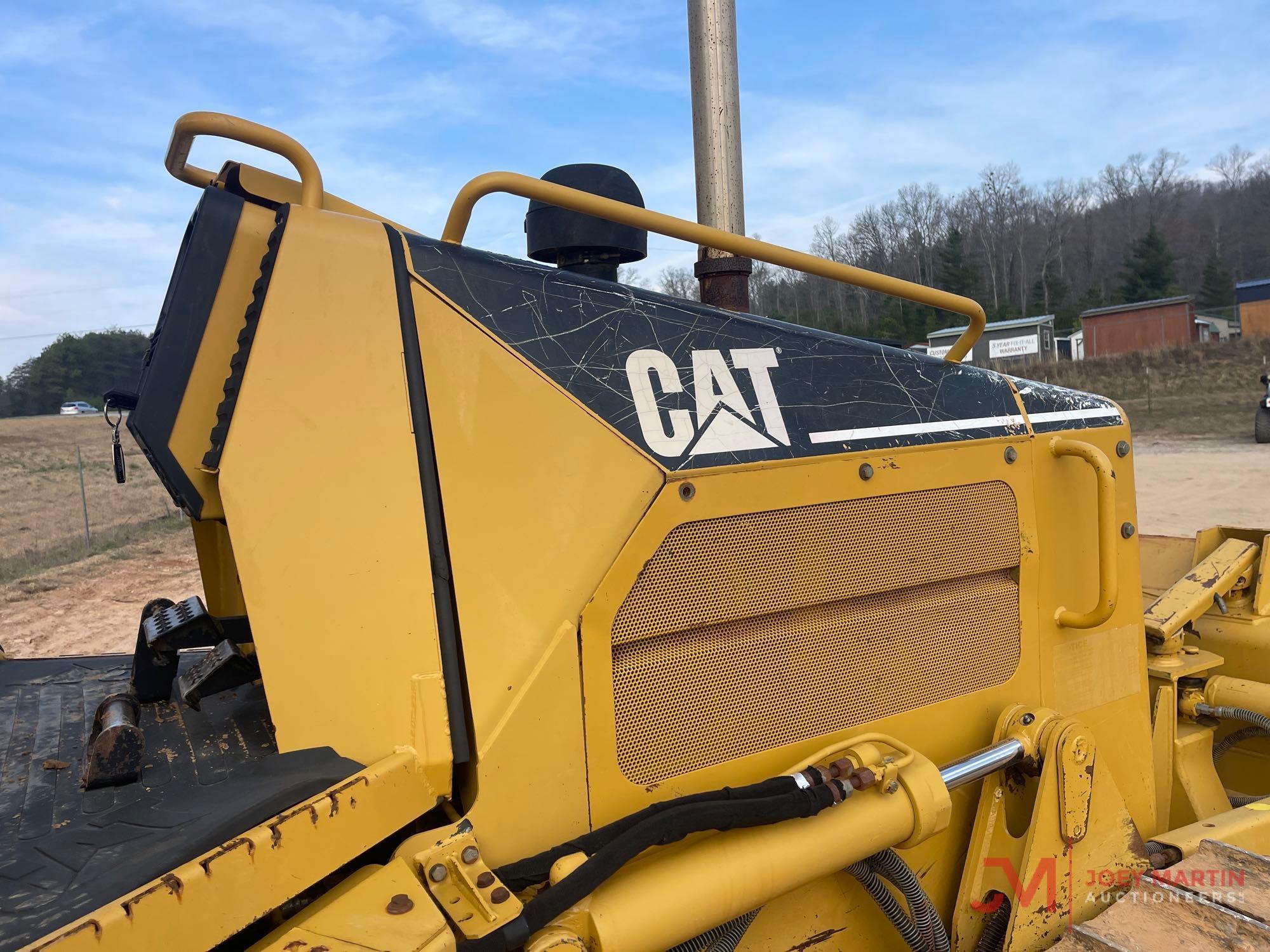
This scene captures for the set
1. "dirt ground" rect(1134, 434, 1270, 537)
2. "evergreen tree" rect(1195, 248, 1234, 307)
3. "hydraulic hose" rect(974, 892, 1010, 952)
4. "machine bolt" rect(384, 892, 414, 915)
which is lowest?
"dirt ground" rect(1134, 434, 1270, 537)

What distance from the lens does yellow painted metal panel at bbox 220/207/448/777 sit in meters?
1.60

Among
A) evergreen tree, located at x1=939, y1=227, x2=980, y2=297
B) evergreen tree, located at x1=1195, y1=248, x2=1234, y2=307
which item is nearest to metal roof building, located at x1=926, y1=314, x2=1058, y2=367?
evergreen tree, located at x1=939, y1=227, x2=980, y2=297

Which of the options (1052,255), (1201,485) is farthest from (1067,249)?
(1201,485)

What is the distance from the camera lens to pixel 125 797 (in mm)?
1609

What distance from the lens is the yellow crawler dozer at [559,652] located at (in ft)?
4.81

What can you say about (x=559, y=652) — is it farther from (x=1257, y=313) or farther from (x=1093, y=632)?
(x=1257, y=313)

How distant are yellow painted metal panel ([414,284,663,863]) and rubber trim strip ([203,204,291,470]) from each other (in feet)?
0.96

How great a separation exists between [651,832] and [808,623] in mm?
627

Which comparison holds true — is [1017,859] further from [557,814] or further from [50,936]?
[50,936]

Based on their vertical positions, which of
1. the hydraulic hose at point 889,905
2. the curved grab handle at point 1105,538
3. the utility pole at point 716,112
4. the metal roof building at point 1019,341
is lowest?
the hydraulic hose at point 889,905

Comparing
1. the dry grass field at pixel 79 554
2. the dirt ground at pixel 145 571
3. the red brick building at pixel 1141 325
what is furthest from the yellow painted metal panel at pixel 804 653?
the red brick building at pixel 1141 325

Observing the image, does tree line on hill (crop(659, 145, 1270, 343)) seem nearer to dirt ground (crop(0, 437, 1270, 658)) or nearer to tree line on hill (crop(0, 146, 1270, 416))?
tree line on hill (crop(0, 146, 1270, 416))

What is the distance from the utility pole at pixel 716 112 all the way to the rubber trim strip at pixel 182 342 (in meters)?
2.12

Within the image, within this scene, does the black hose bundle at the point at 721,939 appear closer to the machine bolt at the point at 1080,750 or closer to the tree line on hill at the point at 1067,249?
the machine bolt at the point at 1080,750
